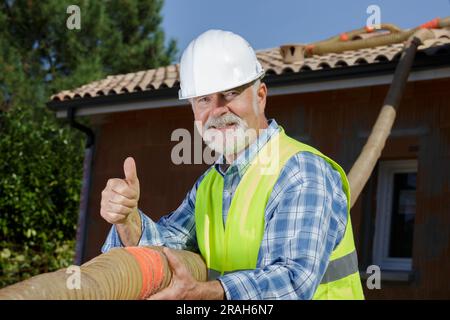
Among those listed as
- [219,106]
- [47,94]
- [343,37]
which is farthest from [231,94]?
[47,94]

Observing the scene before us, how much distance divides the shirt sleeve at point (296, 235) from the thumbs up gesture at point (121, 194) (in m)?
0.42

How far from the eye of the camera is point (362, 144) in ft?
27.4

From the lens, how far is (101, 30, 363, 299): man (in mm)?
2119

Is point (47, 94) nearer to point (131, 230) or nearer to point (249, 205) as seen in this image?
point (131, 230)

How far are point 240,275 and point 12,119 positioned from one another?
597 inches

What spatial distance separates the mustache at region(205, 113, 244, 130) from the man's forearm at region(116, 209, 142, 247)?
0.40 metres

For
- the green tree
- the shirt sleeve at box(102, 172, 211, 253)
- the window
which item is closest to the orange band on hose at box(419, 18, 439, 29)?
the window

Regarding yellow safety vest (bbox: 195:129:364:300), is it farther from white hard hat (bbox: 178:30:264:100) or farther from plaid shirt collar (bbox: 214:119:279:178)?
white hard hat (bbox: 178:30:264:100)

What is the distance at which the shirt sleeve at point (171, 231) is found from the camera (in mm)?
2650

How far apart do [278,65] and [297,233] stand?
23.0 ft

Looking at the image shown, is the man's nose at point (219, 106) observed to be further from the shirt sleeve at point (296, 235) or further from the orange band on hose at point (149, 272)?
the orange band on hose at point (149, 272)

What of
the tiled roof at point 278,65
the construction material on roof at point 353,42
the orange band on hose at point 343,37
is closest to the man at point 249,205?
the tiled roof at point 278,65

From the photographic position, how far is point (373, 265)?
8086 mm

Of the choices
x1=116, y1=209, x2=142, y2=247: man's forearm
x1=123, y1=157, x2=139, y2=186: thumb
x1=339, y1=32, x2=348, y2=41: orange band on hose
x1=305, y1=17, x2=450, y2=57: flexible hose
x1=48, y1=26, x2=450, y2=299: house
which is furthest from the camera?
x1=339, y1=32, x2=348, y2=41: orange band on hose
